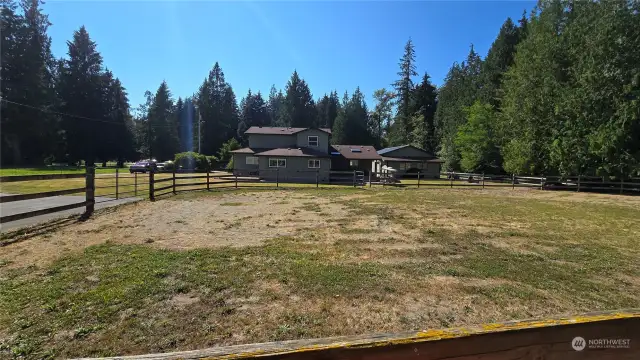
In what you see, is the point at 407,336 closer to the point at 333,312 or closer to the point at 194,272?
the point at 333,312

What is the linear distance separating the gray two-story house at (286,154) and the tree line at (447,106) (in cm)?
1260

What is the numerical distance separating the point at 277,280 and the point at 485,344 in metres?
3.54

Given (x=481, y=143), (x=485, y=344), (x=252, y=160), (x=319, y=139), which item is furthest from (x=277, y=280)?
Answer: (x=481, y=143)

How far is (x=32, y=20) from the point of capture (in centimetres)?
4291

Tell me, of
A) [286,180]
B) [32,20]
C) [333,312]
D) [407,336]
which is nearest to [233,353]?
[407,336]

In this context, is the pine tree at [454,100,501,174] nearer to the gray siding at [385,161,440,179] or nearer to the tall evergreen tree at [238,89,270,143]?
the gray siding at [385,161,440,179]

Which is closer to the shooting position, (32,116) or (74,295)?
(74,295)

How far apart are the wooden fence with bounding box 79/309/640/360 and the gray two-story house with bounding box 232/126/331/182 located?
2608cm

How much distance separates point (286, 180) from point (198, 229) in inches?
815

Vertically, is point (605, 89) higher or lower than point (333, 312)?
higher

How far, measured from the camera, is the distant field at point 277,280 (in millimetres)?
3131

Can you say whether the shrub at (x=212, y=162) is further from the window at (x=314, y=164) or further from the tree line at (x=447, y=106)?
the window at (x=314, y=164)

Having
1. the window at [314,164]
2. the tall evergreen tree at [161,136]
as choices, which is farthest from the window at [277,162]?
the tall evergreen tree at [161,136]
